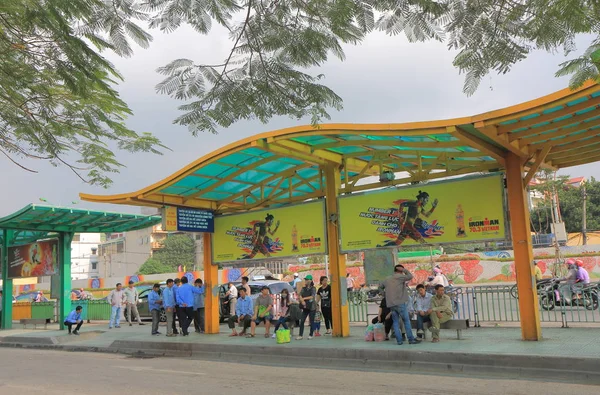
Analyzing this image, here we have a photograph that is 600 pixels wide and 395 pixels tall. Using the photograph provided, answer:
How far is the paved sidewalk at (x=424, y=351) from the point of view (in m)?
8.71

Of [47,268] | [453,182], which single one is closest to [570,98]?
[453,182]

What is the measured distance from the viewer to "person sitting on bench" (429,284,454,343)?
11.4 m

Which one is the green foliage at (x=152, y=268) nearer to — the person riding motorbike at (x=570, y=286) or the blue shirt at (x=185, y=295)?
the blue shirt at (x=185, y=295)

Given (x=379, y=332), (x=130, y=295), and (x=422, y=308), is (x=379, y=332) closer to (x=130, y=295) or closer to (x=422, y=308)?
(x=422, y=308)

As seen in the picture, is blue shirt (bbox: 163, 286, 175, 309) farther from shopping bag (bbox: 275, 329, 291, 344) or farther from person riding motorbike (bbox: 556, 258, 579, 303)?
person riding motorbike (bbox: 556, 258, 579, 303)

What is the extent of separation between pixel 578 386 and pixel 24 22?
320 inches

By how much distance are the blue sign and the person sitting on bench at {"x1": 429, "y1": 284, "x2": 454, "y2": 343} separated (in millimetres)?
7297

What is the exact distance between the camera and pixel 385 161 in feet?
44.1

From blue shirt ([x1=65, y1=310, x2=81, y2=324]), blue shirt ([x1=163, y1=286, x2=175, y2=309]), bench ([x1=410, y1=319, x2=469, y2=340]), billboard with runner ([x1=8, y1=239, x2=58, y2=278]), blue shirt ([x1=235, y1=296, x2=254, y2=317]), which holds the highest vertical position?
billboard with runner ([x1=8, y1=239, x2=58, y2=278])

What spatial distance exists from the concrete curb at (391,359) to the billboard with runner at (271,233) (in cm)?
302

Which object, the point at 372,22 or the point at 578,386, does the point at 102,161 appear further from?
the point at 578,386

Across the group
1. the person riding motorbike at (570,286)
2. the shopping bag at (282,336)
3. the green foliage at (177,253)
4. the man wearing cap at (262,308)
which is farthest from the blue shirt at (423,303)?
the green foliage at (177,253)

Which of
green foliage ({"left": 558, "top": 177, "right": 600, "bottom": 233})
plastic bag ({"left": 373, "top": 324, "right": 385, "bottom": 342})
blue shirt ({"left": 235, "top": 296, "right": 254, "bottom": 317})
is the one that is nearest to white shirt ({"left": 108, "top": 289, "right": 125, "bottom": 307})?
blue shirt ({"left": 235, "top": 296, "right": 254, "bottom": 317})

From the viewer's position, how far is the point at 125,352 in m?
14.4
